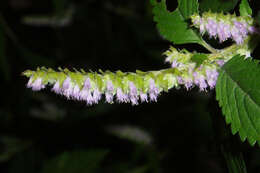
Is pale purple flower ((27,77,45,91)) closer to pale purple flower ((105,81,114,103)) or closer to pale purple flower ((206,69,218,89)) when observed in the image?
pale purple flower ((105,81,114,103))

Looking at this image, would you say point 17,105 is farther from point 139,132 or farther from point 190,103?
point 190,103

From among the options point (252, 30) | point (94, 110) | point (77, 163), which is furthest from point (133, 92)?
point (94, 110)

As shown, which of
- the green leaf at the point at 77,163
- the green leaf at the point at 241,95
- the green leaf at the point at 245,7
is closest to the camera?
the green leaf at the point at 241,95

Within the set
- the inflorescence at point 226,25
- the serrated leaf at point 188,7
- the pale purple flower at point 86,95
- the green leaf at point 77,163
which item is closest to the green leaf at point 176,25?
the serrated leaf at point 188,7

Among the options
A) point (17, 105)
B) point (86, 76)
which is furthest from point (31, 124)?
point (86, 76)

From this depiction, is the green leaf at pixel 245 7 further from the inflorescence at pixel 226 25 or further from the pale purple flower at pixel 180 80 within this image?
the pale purple flower at pixel 180 80

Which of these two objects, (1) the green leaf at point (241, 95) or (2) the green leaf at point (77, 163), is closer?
(1) the green leaf at point (241, 95)
